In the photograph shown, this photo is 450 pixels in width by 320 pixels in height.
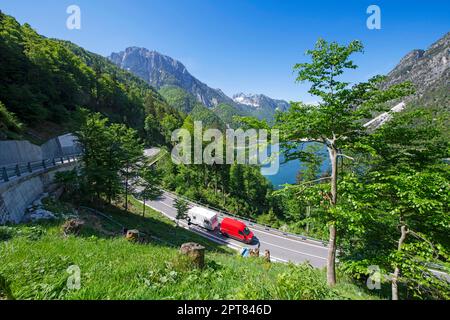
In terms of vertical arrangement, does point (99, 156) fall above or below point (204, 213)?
above

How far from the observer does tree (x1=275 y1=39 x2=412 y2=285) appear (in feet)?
27.1

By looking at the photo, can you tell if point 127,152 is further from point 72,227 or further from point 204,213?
point 72,227

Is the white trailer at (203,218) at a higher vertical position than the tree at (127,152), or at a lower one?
lower

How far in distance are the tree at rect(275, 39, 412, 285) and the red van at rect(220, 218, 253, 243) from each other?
21200mm

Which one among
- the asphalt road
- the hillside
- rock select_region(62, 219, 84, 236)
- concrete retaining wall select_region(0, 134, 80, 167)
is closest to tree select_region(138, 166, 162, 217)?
concrete retaining wall select_region(0, 134, 80, 167)

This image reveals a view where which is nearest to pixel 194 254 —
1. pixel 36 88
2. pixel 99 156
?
pixel 99 156

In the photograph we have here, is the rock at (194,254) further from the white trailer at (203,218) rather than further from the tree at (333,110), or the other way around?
the white trailer at (203,218)

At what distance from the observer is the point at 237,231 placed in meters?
29.9

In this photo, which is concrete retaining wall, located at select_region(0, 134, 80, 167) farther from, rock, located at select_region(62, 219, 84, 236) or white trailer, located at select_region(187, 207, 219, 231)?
white trailer, located at select_region(187, 207, 219, 231)

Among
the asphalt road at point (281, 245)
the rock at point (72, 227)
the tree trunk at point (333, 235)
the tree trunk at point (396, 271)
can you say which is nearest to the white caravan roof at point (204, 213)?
the asphalt road at point (281, 245)

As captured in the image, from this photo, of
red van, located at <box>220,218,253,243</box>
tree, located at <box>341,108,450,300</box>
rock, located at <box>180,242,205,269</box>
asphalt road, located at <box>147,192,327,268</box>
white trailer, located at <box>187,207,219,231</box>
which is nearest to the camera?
rock, located at <box>180,242,205,269</box>

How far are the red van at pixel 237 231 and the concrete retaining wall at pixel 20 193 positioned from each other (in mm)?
21391

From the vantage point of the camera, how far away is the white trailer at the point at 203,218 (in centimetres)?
3238

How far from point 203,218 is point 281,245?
39.7 ft
